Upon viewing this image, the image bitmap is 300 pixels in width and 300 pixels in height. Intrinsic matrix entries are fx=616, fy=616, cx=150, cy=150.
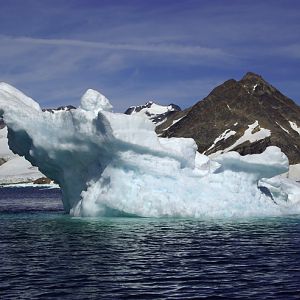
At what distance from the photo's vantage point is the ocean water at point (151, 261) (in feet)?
65.3

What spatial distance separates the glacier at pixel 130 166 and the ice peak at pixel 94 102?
0.08 m

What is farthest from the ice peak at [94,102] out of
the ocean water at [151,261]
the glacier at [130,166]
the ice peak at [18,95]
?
the ocean water at [151,261]

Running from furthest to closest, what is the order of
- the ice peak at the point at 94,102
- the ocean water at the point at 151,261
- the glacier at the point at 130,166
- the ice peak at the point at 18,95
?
the ice peak at the point at 18,95 < the ice peak at the point at 94,102 < the glacier at the point at 130,166 < the ocean water at the point at 151,261

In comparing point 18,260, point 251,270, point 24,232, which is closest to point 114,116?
point 24,232

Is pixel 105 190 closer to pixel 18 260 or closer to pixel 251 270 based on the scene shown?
pixel 18 260

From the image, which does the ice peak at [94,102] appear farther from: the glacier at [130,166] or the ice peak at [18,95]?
the ice peak at [18,95]

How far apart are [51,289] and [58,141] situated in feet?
86.6

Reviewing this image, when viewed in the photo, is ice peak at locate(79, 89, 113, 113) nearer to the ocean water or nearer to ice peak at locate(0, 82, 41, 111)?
ice peak at locate(0, 82, 41, 111)

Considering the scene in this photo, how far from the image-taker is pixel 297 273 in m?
22.5

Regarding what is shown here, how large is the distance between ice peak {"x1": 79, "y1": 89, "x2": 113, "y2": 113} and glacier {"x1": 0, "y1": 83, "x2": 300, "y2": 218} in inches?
3.0

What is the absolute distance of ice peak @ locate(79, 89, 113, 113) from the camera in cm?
4722

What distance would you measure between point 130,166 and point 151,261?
18834 millimetres

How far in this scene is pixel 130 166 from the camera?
43.7 meters

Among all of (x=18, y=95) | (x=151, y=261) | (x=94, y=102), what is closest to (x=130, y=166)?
(x=94, y=102)
